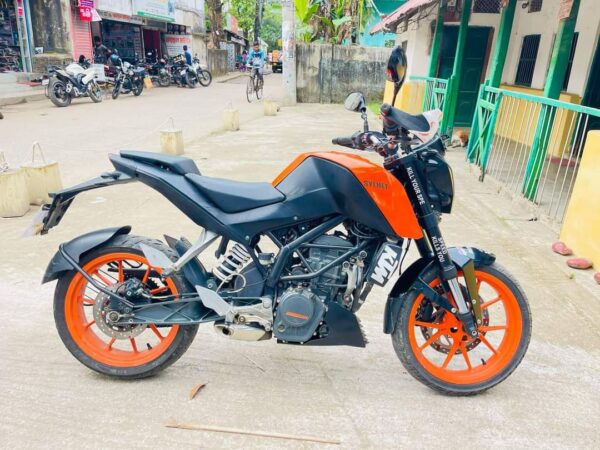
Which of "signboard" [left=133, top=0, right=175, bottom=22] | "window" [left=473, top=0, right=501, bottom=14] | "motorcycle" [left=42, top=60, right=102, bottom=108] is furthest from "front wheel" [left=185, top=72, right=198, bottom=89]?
"window" [left=473, top=0, right=501, bottom=14]

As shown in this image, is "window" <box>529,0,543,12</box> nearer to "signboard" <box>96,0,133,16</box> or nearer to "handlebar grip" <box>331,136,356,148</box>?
"handlebar grip" <box>331,136,356,148</box>

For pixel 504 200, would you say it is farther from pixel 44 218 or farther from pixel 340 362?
pixel 44 218

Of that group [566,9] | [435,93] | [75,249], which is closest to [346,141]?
[75,249]

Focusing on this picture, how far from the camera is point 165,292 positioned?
252 cm

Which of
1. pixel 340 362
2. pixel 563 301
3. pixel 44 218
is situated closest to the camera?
pixel 44 218

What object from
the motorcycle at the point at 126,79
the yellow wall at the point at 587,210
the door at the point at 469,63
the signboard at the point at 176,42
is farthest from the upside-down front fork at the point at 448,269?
the signboard at the point at 176,42

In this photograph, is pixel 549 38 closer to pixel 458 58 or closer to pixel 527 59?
pixel 527 59

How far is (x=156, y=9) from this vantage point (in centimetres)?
2336

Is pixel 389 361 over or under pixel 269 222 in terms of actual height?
under

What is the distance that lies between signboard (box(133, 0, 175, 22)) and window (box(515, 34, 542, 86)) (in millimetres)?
17489

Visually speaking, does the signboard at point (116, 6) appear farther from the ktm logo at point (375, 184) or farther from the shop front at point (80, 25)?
the ktm logo at point (375, 184)

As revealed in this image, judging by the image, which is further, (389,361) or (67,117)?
(67,117)

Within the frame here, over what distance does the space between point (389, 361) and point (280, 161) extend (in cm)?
524

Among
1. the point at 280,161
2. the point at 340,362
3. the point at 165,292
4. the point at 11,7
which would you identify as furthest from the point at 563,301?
the point at 11,7
